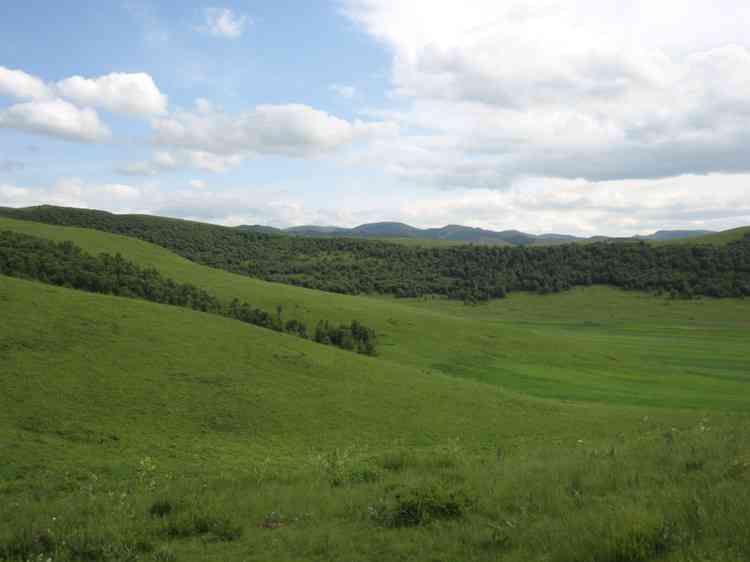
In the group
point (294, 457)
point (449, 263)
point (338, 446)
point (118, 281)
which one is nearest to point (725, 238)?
point (449, 263)

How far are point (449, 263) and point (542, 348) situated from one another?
9643 cm

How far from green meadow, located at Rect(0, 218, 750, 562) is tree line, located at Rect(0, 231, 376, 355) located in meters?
4.36

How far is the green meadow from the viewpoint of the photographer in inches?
309

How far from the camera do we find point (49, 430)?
19797 millimetres

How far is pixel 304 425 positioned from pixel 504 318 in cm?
8940

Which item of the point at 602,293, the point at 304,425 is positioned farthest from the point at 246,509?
the point at 602,293

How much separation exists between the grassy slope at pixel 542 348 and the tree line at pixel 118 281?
403 centimetres

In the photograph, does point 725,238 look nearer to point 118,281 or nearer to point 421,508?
point 118,281

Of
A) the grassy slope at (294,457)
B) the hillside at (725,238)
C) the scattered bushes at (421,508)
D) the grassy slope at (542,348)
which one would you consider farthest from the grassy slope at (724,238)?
the scattered bushes at (421,508)

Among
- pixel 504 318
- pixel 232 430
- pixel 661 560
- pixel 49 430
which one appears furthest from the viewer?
pixel 504 318

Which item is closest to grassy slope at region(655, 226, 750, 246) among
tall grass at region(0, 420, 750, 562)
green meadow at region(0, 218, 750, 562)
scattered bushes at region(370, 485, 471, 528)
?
green meadow at region(0, 218, 750, 562)

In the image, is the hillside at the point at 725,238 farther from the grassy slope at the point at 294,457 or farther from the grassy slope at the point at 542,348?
the grassy slope at the point at 294,457

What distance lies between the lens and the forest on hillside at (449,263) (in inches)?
4978

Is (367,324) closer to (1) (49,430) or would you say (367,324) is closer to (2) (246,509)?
(1) (49,430)
